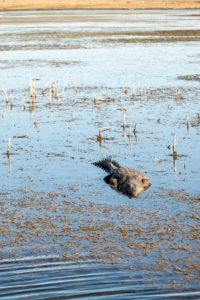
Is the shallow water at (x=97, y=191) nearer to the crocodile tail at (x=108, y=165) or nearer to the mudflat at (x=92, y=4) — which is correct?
the crocodile tail at (x=108, y=165)

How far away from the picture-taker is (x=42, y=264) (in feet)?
22.0

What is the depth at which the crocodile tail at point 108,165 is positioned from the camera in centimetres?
1053

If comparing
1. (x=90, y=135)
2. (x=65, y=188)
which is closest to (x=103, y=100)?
(x=90, y=135)

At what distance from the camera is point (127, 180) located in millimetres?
9844

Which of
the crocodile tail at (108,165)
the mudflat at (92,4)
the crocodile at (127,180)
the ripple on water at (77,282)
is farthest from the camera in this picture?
the mudflat at (92,4)

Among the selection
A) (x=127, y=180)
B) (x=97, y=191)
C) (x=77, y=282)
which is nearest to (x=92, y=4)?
(x=127, y=180)

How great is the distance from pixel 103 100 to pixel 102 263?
451 inches

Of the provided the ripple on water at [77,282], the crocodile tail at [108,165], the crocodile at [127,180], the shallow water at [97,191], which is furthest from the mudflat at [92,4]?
the ripple on water at [77,282]

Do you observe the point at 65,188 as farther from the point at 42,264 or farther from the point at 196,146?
the point at 196,146

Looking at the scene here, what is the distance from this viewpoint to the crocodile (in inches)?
377

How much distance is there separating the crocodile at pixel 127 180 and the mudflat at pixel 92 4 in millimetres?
72733

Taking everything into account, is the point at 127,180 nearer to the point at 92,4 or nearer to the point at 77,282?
the point at 77,282

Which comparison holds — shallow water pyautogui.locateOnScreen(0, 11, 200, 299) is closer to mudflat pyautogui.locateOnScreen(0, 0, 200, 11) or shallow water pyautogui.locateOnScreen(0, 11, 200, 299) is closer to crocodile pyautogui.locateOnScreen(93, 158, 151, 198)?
crocodile pyautogui.locateOnScreen(93, 158, 151, 198)

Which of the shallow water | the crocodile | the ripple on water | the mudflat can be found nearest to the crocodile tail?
the crocodile
